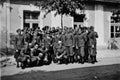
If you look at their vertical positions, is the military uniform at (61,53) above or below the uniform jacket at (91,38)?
below

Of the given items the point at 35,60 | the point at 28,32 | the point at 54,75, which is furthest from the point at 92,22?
the point at 54,75

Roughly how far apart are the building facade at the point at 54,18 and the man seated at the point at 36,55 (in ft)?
12.3

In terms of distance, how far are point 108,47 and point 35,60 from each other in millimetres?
8683

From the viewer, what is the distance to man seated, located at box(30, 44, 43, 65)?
8241mm

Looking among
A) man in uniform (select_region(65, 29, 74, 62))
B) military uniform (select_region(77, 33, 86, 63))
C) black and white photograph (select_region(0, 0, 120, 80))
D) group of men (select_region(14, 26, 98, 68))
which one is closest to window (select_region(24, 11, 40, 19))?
black and white photograph (select_region(0, 0, 120, 80))

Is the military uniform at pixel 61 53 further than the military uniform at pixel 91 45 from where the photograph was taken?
No

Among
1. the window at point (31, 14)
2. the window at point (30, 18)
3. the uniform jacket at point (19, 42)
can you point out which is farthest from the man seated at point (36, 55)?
the window at point (31, 14)

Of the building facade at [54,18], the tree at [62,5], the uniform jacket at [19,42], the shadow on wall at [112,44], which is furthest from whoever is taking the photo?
the shadow on wall at [112,44]

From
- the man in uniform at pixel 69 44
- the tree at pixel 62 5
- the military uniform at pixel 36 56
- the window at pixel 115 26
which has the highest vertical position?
the tree at pixel 62 5

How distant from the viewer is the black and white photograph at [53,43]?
7.07 meters

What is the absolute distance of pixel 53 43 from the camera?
939 centimetres

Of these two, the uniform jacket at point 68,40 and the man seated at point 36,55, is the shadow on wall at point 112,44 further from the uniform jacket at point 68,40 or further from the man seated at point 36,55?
the man seated at point 36,55

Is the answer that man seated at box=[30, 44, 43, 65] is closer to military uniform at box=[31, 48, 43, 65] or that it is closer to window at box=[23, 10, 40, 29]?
military uniform at box=[31, 48, 43, 65]

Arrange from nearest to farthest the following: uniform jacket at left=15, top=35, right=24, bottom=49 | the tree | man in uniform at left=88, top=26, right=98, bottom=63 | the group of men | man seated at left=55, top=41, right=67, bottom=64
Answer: uniform jacket at left=15, top=35, right=24, bottom=49, the group of men, man seated at left=55, top=41, right=67, bottom=64, man in uniform at left=88, top=26, right=98, bottom=63, the tree
